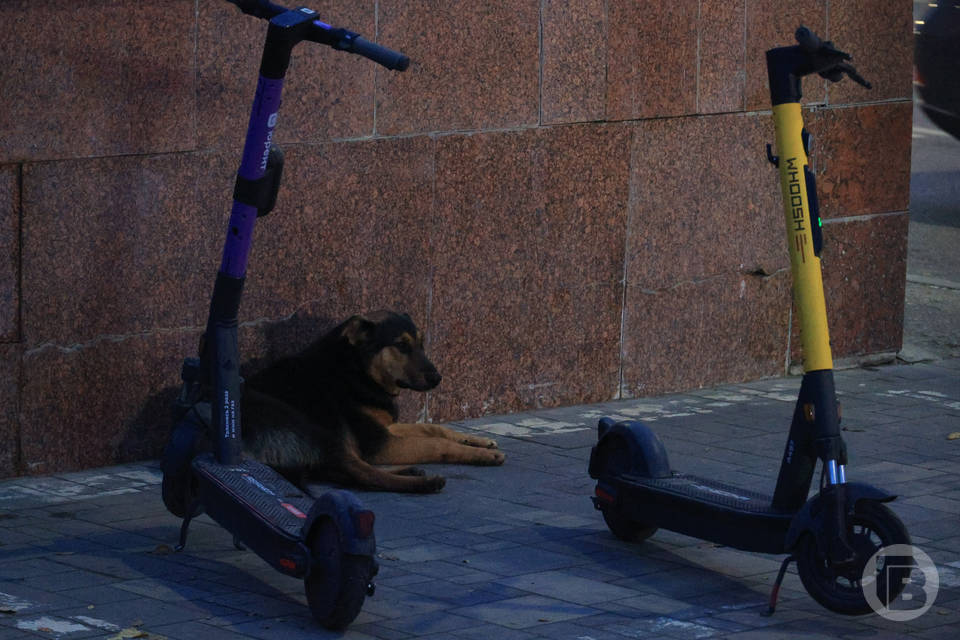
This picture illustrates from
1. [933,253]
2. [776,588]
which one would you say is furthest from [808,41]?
[933,253]

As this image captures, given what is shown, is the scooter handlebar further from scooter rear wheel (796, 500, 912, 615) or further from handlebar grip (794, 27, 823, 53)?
scooter rear wheel (796, 500, 912, 615)

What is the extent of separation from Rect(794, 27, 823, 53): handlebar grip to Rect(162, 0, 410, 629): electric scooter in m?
1.31

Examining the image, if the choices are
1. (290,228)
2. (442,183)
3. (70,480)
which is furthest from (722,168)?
(70,480)

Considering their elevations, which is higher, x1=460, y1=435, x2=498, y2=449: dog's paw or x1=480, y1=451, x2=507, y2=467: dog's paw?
x1=460, y1=435, x2=498, y2=449: dog's paw

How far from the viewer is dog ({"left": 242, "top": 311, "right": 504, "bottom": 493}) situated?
23.1 feet

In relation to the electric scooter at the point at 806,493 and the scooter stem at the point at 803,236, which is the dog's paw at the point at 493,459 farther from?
the scooter stem at the point at 803,236

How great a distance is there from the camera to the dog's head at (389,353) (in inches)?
291

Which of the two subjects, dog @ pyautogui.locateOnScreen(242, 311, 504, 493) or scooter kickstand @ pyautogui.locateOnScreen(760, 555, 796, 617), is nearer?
scooter kickstand @ pyautogui.locateOnScreen(760, 555, 796, 617)

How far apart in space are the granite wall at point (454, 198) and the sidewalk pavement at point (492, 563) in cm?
59

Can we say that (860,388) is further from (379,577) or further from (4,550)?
(4,550)

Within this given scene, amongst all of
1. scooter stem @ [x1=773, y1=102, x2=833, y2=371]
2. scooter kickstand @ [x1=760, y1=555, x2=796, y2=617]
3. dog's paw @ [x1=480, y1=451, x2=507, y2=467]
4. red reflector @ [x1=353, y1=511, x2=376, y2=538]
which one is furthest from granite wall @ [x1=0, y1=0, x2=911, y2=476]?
Answer: scooter kickstand @ [x1=760, y1=555, x2=796, y2=617]

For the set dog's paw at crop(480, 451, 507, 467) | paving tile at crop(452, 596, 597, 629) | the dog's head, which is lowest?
paving tile at crop(452, 596, 597, 629)

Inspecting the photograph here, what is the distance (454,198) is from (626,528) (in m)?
2.40
